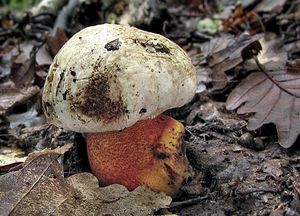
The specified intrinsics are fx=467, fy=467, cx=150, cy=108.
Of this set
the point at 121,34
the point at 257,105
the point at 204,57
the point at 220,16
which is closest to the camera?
the point at 121,34

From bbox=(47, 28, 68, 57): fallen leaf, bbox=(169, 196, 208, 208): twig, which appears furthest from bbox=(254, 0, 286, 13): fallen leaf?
bbox=(169, 196, 208, 208): twig

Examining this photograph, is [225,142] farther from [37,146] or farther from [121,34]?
[37,146]

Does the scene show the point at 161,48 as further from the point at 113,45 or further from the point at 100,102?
the point at 100,102

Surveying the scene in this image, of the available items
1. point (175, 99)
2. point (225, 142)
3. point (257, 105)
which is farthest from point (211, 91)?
point (175, 99)

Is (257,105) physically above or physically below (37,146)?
above

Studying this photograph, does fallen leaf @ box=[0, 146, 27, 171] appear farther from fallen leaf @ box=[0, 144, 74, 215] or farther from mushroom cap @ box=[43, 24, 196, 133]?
mushroom cap @ box=[43, 24, 196, 133]

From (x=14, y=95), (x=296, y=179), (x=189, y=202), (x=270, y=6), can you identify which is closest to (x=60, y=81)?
(x=189, y=202)

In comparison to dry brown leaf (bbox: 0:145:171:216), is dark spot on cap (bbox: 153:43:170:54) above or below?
above
